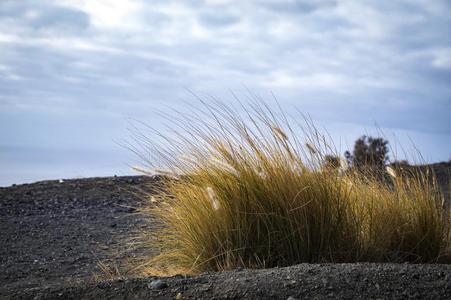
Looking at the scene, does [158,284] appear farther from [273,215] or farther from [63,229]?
[63,229]

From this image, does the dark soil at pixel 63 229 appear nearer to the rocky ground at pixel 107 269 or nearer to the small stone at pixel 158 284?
the rocky ground at pixel 107 269

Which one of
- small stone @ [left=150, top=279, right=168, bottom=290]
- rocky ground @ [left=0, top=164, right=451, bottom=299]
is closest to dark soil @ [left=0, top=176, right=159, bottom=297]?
rocky ground @ [left=0, top=164, right=451, bottom=299]

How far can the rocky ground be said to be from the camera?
10.6 ft

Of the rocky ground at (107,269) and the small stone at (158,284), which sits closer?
the rocky ground at (107,269)

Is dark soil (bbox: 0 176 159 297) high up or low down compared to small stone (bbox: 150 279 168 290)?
up

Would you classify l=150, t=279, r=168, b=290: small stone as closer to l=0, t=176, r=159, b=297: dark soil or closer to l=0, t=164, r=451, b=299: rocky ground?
l=0, t=164, r=451, b=299: rocky ground

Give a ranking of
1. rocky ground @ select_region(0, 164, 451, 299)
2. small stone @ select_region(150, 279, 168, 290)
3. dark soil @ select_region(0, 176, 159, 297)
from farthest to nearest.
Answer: dark soil @ select_region(0, 176, 159, 297) → small stone @ select_region(150, 279, 168, 290) → rocky ground @ select_region(0, 164, 451, 299)

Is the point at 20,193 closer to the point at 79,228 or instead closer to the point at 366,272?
the point at 79,228

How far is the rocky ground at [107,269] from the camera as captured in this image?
3.24 metres

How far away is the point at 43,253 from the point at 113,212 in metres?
2.50

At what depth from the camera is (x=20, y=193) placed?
9672mm

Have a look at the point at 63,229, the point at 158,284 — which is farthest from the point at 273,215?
the point at 63,229

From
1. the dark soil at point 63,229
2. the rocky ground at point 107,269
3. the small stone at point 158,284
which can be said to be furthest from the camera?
the dark soil at point 63,229

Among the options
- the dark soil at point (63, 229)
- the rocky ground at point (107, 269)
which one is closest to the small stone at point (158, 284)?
the rocky ground at point (107, 269)
